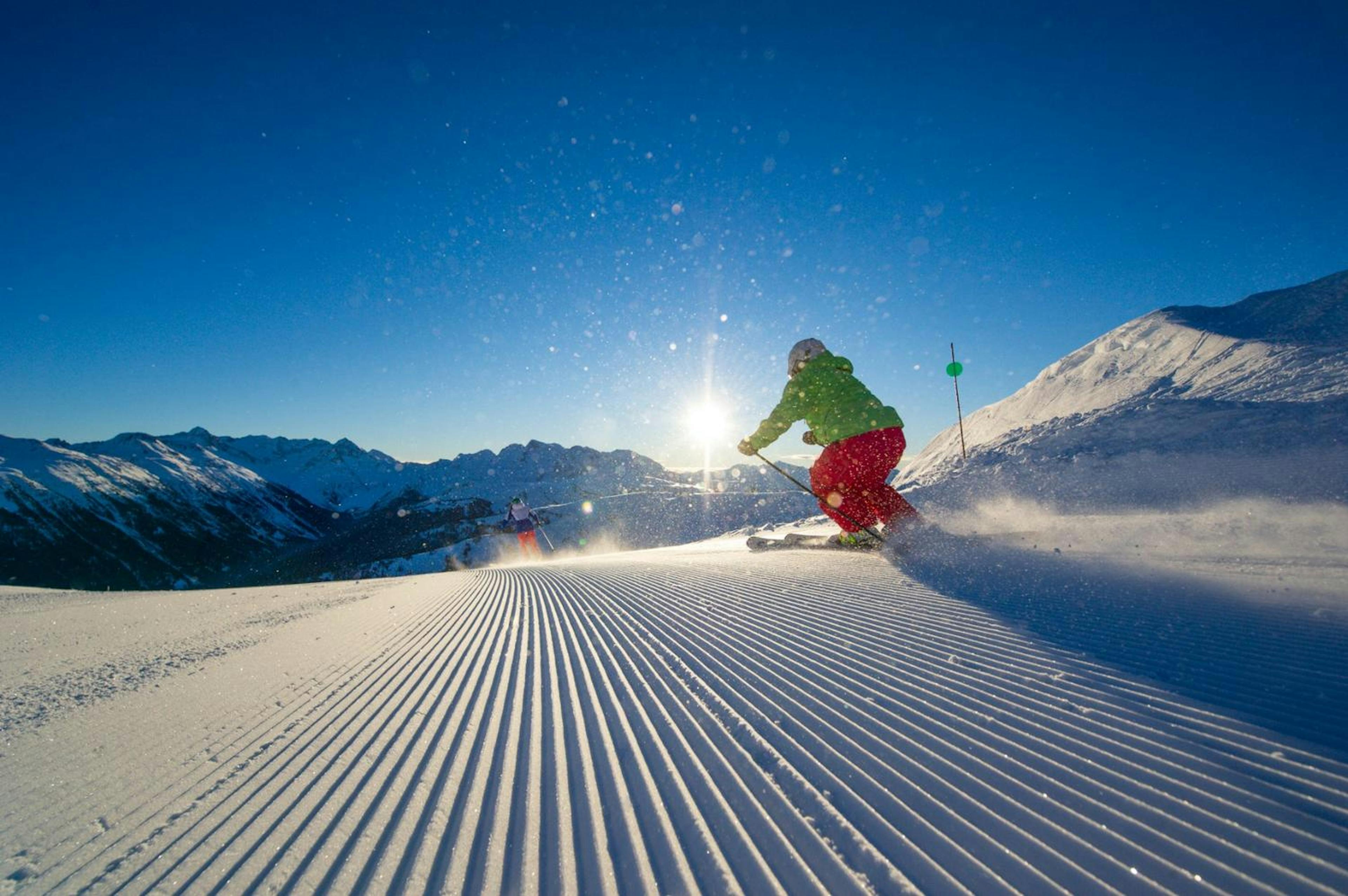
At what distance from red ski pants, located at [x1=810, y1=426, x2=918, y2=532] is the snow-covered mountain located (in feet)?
11.7

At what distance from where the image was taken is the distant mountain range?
36719 millimetres

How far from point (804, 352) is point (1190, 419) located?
9.22 metres

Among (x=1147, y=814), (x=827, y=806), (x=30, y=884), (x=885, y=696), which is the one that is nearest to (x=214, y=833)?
(x=30, y=884)

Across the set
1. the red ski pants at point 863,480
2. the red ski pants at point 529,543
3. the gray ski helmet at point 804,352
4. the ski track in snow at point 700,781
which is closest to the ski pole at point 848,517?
the red ski pants at point 863,480

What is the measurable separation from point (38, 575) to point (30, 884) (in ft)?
363

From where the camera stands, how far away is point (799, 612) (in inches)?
188

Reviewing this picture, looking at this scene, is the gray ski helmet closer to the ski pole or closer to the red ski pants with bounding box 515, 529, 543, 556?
the ski pole

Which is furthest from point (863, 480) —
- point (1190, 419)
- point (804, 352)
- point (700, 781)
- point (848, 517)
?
point (1190, 419)

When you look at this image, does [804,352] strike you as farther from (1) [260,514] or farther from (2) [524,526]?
(1) [260,514]

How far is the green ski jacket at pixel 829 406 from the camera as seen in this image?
7.49 metres

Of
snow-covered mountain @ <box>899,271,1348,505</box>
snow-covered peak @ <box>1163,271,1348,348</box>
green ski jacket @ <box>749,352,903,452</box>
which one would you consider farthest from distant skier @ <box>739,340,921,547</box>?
snow-covered peak @ <box>1163,271,1348,348</box>

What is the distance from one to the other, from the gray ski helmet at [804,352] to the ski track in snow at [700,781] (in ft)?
15.5

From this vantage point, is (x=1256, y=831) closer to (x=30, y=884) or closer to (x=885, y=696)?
(x=885, y=696)

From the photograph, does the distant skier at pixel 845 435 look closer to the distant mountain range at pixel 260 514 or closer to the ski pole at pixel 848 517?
the ski pole at pixel 848 517
